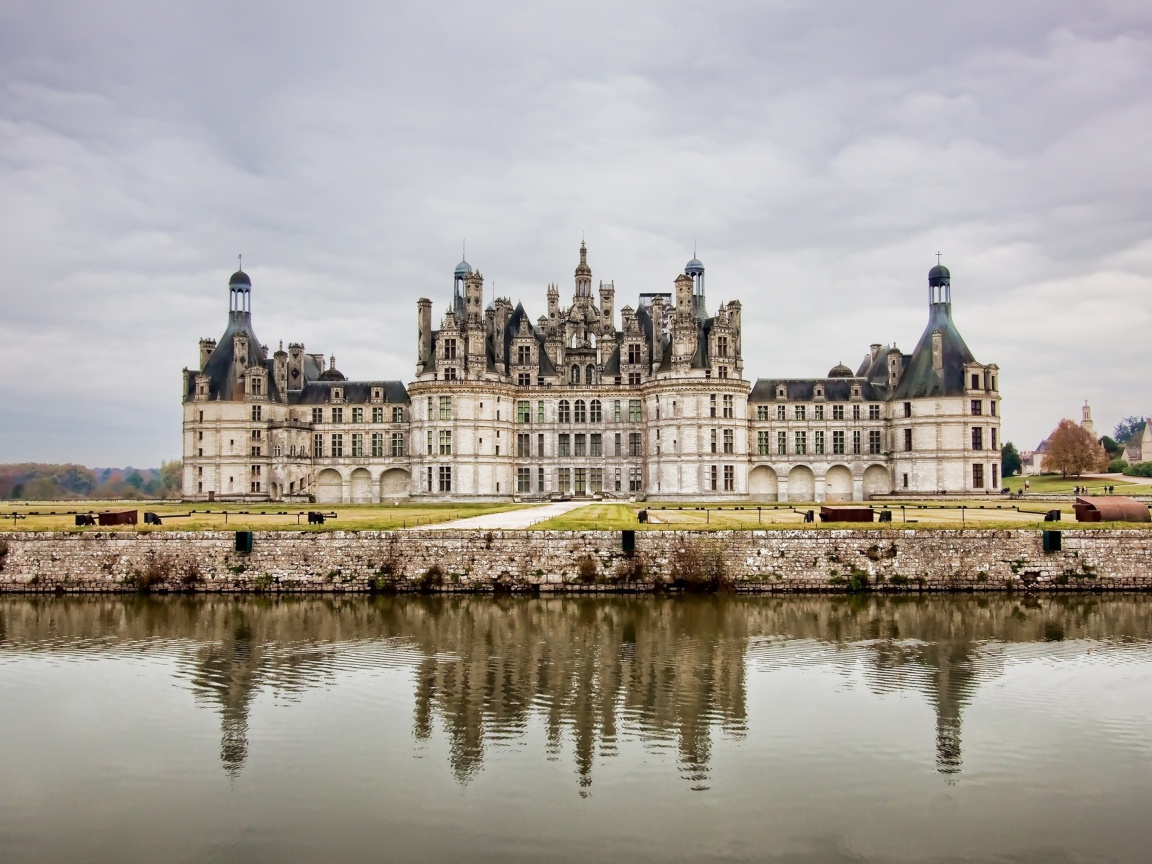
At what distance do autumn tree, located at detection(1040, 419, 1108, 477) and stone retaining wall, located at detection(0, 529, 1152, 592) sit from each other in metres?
65.1

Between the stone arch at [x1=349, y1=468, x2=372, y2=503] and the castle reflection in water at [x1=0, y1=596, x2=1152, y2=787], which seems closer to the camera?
the castle reflection in water at [x1=0, y1=596, x2=1152, y2=787]

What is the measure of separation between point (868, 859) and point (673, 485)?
5797cm

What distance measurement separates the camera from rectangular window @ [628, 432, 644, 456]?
74.9 metres

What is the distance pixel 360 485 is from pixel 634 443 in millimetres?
22592

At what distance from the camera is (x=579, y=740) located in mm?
17438

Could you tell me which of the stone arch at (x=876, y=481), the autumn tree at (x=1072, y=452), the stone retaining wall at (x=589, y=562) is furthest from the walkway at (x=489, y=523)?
the autumn tree at (x=1072, y=452)

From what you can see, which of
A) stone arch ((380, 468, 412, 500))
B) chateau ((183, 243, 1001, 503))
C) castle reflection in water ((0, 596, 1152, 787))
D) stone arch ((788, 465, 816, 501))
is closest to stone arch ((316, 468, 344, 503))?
chateau ((183, 243, 1001, 503))

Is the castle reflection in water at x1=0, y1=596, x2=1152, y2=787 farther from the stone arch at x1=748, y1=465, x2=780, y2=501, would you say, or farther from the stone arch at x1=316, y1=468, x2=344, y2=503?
the stone arch at x1=316, y1=468, x2=344, y2=503

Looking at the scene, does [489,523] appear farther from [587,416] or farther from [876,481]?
[876,481]

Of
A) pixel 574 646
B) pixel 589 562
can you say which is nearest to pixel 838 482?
pixel 589 562

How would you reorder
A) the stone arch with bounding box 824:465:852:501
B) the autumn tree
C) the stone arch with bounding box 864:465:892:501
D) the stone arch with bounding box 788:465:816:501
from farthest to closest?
the autumn tree
the stone arch with bounding box 788:465:816:501
the stone arch with bounding box 824:465:852:501
the stone arch with bounding box 864:465:892:501

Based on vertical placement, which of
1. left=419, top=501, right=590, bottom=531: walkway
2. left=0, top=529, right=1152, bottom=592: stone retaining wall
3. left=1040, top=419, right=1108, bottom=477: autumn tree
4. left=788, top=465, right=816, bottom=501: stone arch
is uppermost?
left=1040, top=419, right=1108, bottom=477: autumn tree

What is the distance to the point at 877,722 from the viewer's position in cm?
1864

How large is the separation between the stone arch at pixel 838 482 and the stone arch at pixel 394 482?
1317 inches
